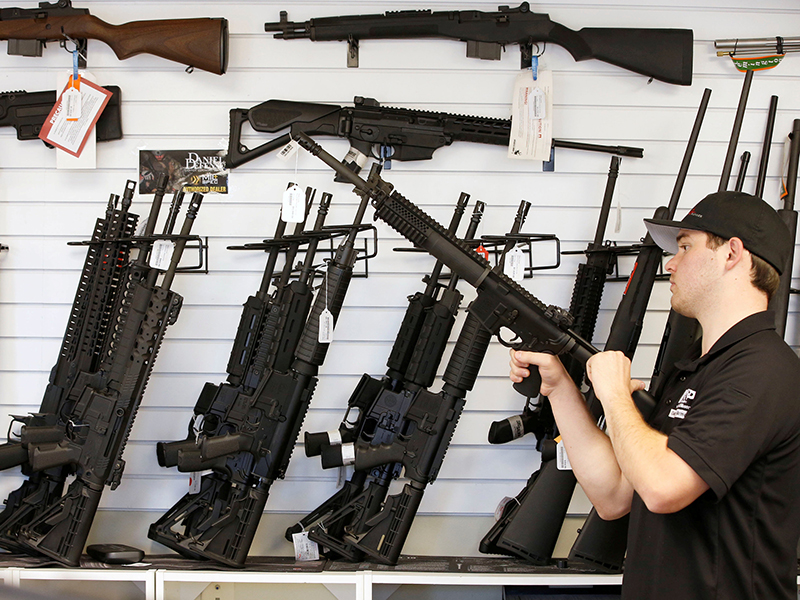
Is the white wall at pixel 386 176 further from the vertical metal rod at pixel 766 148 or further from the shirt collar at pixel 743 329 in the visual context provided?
the shirt collar at pixel 743 329

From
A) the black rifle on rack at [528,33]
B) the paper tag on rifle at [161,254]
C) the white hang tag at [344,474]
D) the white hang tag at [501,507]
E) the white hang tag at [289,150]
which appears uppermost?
the black rifle on rack at [528,33]


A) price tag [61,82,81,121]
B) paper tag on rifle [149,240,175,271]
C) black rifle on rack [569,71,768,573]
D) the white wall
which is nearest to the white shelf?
black rifle on rack [569,71,768,573]

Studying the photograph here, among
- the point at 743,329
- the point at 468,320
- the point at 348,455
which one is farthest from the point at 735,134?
the point at 348,455

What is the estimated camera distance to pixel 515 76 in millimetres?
2918

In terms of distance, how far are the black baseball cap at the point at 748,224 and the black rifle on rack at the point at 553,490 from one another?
3.74 ft

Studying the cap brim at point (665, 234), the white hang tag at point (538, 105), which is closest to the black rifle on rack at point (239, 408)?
the white hang tag at point (538, 105)

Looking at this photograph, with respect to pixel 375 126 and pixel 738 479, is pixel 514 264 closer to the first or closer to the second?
pixel 375 126

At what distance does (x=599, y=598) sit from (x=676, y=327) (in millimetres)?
1156

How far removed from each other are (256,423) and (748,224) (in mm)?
1881

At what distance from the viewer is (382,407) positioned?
2.58 m

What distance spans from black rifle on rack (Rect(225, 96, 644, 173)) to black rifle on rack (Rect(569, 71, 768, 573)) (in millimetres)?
993

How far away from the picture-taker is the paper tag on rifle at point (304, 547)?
8.37 ft

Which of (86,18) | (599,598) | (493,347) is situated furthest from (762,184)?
(86,18)

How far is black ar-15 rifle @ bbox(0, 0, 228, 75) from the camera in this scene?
110 inches
